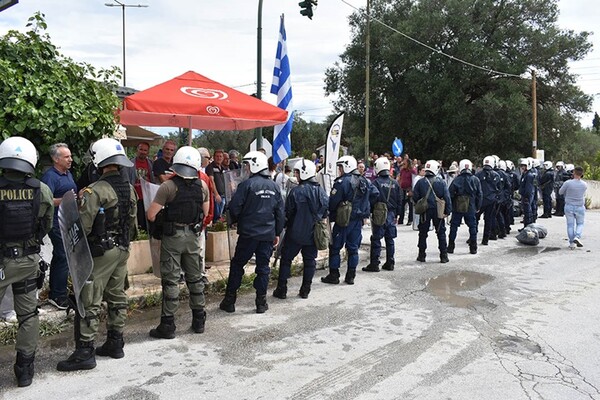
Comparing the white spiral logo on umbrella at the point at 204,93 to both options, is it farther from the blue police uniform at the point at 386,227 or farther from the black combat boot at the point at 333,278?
the black combat boot at the point at 333,278

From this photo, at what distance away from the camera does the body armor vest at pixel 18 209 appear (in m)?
4.20

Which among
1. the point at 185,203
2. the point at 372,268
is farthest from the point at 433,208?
the point at 185,203

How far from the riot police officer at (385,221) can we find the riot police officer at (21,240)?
568 cm

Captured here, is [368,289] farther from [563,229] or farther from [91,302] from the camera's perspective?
[563,229]

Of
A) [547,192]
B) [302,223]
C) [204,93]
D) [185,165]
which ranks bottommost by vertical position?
[302,223]

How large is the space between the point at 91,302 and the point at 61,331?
4.21ft

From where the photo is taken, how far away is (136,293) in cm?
665

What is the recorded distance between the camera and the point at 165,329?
5.47m

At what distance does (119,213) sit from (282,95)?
588cm

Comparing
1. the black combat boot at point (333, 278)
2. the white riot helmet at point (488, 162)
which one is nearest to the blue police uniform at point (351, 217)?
the black combat boot at point (333, 278)

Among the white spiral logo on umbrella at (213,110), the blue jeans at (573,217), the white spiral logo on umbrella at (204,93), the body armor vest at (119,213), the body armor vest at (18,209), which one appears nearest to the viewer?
→ the body armor vest at (18,209)

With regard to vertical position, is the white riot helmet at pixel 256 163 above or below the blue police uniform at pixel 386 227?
above

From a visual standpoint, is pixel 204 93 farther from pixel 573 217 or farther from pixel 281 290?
pixel 573 217

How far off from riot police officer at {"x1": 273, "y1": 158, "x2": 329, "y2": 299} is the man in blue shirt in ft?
8.63
